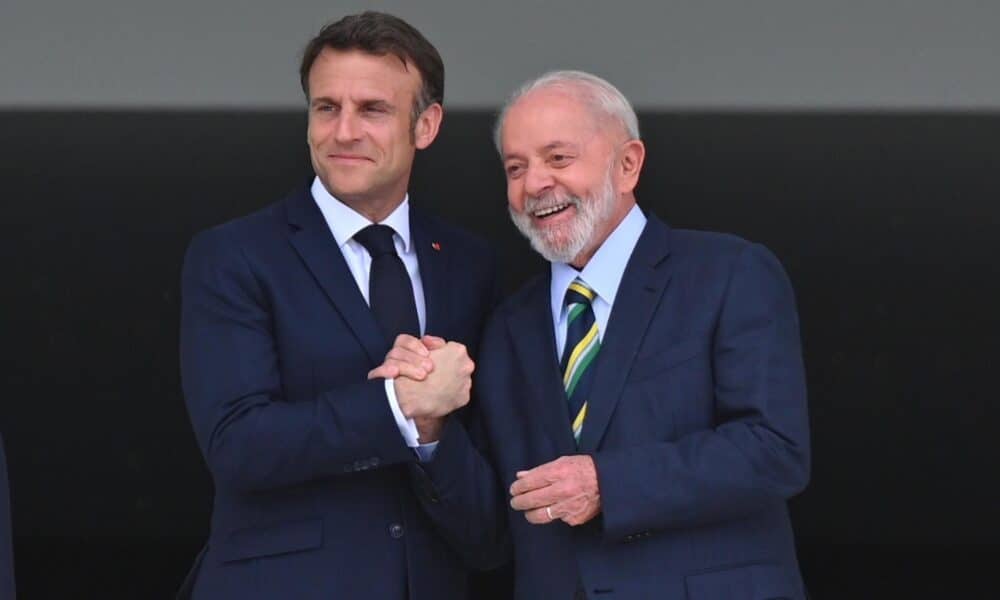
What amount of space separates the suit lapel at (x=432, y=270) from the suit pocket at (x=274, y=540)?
0.35 meters

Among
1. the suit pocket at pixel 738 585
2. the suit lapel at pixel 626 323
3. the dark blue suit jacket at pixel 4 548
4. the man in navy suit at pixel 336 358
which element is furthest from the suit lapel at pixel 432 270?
the dark blue suit jacket at pixel 4 548

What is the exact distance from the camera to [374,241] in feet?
9.01

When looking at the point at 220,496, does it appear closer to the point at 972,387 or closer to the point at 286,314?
the point at 286,314

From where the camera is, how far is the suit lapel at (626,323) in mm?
2496

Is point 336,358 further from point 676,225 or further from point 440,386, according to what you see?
point 676,225

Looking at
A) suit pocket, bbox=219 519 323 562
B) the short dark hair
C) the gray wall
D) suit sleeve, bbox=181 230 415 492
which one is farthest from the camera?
the gray wall

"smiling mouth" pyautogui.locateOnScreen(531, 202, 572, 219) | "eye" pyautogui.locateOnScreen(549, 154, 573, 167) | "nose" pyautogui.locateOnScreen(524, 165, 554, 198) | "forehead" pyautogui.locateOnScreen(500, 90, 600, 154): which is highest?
"forehead" pyautogui.locateOnScreen(500, 90, 600, 154)

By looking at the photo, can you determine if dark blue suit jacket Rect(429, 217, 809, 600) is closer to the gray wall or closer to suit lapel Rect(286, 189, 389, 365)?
suit lapel Rect(286, 189, 389, 365)

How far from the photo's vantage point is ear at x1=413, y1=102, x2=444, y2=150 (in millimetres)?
2777

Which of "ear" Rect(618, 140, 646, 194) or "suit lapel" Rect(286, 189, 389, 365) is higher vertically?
"ear" Rect(618, 140, 646, 194)

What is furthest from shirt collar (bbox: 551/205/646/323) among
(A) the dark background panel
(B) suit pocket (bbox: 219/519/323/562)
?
(A) the dark background panel

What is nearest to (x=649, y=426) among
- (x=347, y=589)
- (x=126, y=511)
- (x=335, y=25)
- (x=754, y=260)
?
(x=754, y=260)

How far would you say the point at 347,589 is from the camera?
2.62 meters

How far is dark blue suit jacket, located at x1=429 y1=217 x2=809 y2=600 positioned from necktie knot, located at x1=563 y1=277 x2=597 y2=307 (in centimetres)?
5
